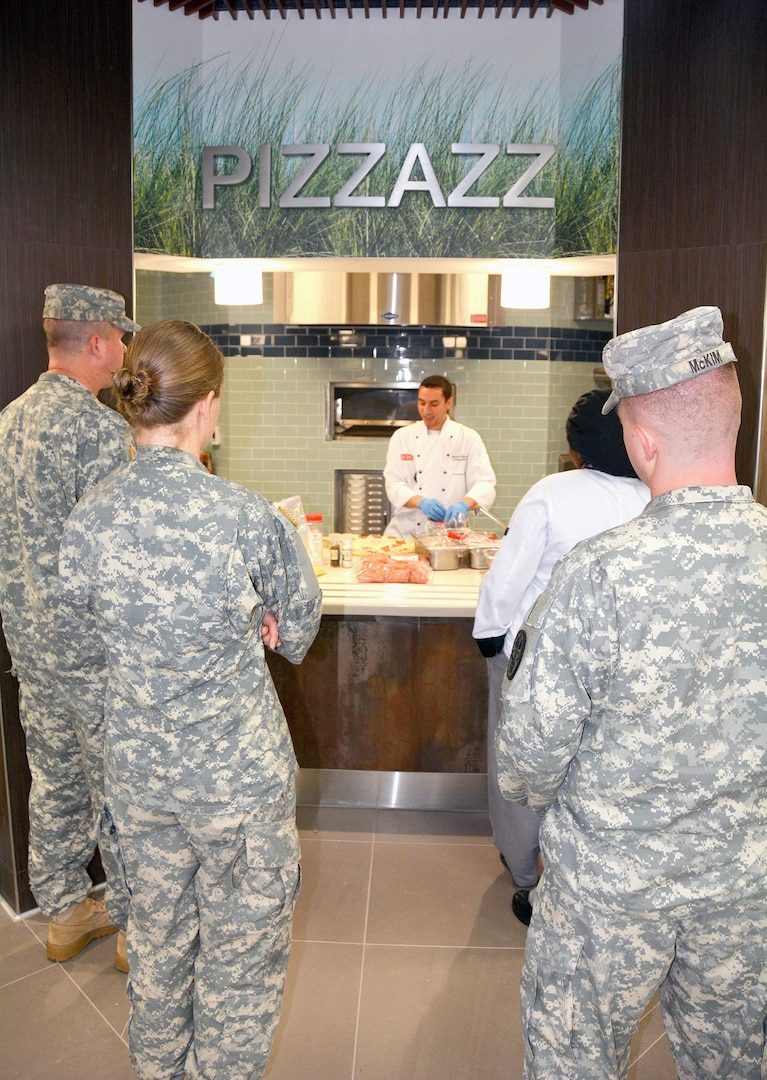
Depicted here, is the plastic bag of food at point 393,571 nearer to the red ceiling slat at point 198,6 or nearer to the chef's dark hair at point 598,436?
the chef's dark hair at point 598,436

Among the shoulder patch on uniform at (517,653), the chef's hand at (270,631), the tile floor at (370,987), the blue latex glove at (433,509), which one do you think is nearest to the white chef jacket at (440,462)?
the blue latex glove at (433,509)

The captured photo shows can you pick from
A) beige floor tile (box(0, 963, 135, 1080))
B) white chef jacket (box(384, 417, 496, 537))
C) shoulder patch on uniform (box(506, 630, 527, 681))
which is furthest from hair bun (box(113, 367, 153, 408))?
white chef jacket (box(384, 417, 496, 537))

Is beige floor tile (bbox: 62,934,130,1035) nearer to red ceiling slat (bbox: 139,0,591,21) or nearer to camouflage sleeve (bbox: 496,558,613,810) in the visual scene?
camouflage sleeve (bbox: 496,558,613,810)

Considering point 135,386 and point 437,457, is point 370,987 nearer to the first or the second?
point 135,386

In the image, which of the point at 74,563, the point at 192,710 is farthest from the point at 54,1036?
the point at 74,563

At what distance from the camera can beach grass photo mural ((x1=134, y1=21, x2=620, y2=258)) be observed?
499 centimetres

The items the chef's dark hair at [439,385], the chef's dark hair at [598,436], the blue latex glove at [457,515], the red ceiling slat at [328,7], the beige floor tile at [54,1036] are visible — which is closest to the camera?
the beige floor tile at [54,1036]

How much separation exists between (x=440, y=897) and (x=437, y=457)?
3.33 meters

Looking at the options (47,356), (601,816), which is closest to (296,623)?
(601,816)

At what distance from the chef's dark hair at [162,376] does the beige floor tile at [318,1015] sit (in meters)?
1.85

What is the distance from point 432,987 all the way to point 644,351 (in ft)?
7.41

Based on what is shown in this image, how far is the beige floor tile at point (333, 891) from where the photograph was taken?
11.1 feet

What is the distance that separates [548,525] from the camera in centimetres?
302

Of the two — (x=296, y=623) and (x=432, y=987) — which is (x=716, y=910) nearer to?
(x=296, y=623)
